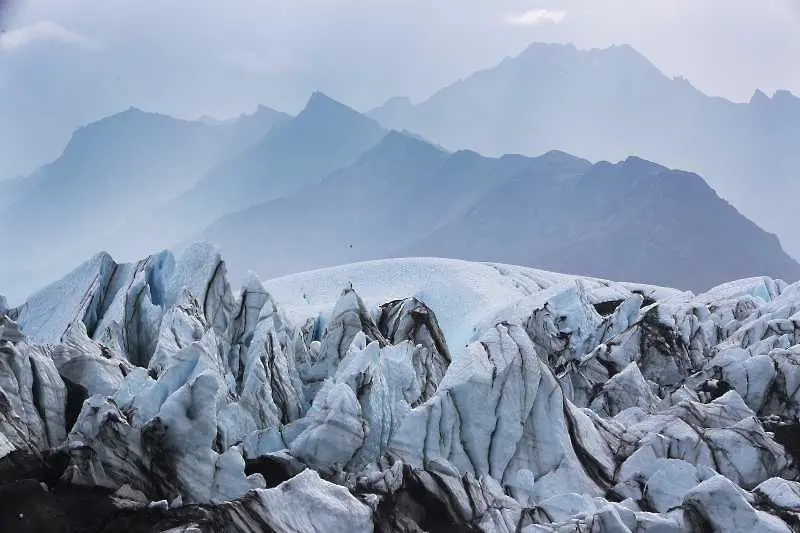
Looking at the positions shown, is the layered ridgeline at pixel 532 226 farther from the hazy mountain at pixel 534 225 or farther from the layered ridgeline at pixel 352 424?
the layered ridgeline at pixel 352 424

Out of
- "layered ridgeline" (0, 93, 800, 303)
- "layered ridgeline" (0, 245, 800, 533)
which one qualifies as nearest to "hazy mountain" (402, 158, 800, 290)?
"layered ridgeline" (0, 93, 800, 303)

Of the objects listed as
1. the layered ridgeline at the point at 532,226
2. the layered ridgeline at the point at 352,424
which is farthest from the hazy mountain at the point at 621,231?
the layered ridgeline at the point at 352,424

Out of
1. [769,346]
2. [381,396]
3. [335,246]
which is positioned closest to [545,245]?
[335,246]

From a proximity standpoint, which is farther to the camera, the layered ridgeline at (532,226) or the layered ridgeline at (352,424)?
the layered ridgeline at (532,226)

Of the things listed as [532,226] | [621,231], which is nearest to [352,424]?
[621,231]

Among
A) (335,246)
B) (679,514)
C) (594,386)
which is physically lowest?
(335,246)

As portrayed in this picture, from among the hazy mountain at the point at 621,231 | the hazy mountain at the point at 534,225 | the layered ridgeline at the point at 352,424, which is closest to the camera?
the layered ridgeline at the point at 352,424

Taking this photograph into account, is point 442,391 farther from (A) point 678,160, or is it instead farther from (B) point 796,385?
(A) point 678,160

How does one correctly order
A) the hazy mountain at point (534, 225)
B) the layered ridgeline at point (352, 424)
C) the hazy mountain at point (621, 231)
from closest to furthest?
the layered ridgeline at point (352, 424) < the hazy mountain at point (621, 231) < the hazy mountain at point (534, 225)
